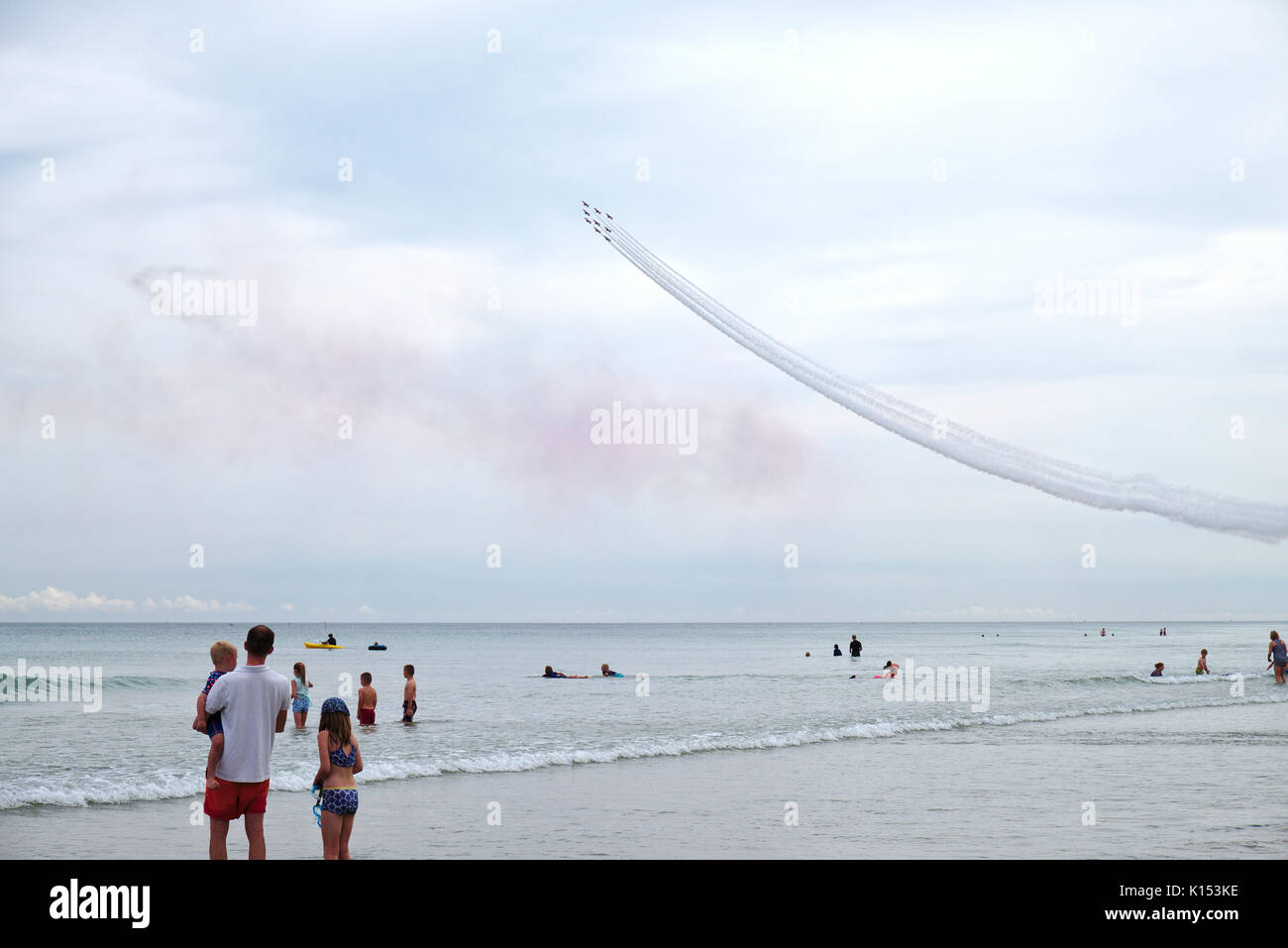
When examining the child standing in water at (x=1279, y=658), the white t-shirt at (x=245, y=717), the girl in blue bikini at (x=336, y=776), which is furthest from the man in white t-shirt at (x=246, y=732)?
the child standing in water at (x=1279, y=658)

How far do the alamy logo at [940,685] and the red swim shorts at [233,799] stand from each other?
25.0 m

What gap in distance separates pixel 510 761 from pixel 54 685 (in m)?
40.7

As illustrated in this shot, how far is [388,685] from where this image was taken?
4666cm

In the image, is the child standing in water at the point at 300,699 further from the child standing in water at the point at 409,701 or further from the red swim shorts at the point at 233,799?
the red swim shorts at the point at 233,799

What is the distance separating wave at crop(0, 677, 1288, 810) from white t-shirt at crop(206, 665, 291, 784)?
860 centimetres

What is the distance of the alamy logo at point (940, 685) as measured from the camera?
3378cm
